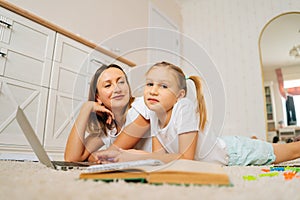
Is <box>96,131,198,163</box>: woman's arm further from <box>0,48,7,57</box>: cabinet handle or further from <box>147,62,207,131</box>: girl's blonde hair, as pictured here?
<box>0,48,7,57</box>: cabinet handle

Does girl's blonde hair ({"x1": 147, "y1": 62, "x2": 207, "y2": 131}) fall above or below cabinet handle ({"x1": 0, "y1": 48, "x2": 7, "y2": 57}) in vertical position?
below

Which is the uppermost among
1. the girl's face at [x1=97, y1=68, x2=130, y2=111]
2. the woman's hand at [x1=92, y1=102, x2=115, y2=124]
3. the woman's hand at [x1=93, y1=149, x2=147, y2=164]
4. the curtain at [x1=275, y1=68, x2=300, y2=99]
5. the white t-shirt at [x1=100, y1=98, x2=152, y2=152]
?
the curtain at [x1=275, y1=68, x2=300, y2=99]

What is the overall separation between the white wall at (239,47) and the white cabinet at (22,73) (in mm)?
1854

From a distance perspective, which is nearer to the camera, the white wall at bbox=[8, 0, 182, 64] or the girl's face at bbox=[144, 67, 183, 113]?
the girl's face at bbox=[144, 67, 183, 113]

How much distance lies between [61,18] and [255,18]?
6.66 feet

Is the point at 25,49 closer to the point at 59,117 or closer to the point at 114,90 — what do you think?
the point at 59,117

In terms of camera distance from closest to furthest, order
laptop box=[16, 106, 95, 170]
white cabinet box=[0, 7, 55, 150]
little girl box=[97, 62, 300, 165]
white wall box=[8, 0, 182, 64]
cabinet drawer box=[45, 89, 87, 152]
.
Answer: laptop box=[16, 106, 95, 170] < little girl box=[97, 62, 300, 165] < white cabinet box=[0, 7, 55, 150] < cabinet drawer box=[45, 89, 87, 152] < white wall box=[8, 0, 182, 64]

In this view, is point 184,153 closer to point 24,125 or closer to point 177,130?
point 177,130

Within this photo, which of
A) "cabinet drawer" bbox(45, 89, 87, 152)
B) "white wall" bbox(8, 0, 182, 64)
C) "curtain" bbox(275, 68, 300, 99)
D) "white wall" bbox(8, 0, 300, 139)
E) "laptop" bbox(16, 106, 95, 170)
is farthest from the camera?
"curtain" bbox(275, 68, 300, 99)

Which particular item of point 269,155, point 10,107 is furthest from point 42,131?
point 269,155

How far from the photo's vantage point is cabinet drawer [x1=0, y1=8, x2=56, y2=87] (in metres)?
1.13

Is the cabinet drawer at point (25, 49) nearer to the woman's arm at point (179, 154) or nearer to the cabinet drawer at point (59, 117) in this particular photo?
the cabinet drawer at point (59, 117)

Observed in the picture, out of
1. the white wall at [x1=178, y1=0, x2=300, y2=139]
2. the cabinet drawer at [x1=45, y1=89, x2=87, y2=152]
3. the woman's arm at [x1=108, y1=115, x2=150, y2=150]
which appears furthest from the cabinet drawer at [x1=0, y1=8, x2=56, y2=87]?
the white wall at [x1=178, y1=0, x2=300, y2=139]

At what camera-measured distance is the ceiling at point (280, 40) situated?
96.0 inches
